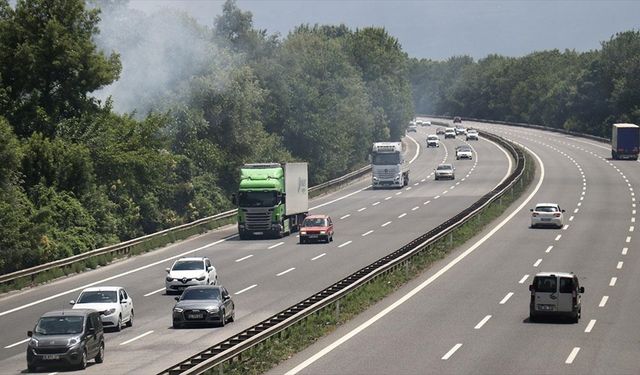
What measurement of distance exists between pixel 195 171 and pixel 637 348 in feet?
198

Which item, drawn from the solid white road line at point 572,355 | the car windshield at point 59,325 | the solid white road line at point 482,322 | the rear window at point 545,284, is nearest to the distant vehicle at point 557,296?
the rear window at point 545,284

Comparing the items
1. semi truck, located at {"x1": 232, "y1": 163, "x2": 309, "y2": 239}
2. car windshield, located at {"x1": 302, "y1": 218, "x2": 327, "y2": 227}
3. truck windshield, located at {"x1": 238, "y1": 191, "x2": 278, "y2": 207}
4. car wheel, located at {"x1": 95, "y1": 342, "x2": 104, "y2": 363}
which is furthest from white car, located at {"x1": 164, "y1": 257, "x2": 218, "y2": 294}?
semi truck, located at {"x1": 232, "y1": 163, "x2": 309, "y2": 239}

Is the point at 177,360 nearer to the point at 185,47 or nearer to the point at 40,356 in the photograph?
the point at 40,356

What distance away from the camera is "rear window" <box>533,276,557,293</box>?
132 ft

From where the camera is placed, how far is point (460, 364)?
31891 millimetres

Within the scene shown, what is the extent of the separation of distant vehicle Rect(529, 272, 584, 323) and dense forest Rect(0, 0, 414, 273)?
87.7 feet

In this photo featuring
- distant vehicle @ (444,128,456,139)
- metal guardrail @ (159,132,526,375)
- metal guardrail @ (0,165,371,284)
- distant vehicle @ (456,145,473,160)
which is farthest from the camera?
distant vehicle @ (444,128,456,139)

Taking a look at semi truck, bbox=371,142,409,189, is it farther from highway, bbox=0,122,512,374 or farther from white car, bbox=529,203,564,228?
white car, bbox=529,203,564,228

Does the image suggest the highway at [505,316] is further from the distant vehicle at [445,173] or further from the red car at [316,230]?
the distant vehicle at [445,173]

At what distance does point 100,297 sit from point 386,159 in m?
64.2

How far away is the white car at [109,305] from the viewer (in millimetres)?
39938

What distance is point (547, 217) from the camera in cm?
7212

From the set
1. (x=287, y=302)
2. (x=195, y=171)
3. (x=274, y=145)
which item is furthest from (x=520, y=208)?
(x=287, y=302)

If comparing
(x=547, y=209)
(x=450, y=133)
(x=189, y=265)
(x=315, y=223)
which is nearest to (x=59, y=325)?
(x=189, y=265)
